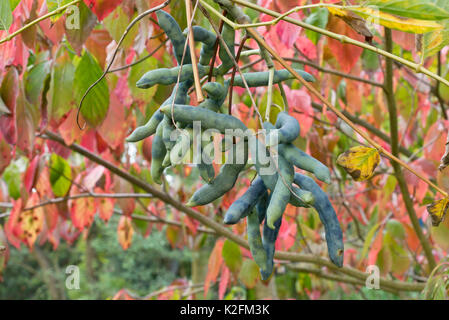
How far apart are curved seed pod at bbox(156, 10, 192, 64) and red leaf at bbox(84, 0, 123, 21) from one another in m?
0.39

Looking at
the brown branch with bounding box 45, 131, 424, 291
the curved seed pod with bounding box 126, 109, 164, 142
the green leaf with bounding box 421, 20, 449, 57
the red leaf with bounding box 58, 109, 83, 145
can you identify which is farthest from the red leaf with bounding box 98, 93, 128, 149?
the green leaf with bounding box 421, 20, 449, 57

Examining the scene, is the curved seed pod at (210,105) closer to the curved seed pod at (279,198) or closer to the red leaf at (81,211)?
the curved seed pod at (279,198)

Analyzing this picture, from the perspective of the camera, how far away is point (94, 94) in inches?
34.2

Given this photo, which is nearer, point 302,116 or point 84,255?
point 302,116

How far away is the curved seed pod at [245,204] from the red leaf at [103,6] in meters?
0.51

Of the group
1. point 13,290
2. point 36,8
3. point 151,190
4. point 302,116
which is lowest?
point 13,290

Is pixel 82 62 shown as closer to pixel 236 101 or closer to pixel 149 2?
pixel 149 2

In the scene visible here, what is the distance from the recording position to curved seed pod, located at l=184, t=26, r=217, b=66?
47cm

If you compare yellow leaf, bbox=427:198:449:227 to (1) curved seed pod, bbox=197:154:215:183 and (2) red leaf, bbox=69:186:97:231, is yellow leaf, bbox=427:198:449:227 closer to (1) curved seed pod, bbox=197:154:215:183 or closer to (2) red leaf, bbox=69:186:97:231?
(1) curved seed pod, bbox=197:154:215:183

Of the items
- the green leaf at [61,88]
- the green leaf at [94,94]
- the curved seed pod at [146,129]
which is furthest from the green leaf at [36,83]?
the curved seed pod at [146,129]

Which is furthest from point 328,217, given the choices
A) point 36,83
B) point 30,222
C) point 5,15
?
point 30,222
